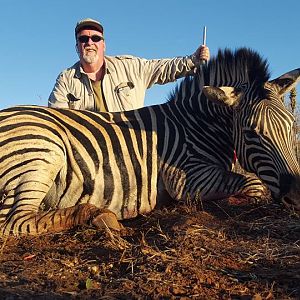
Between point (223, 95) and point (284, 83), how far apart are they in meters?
0.63

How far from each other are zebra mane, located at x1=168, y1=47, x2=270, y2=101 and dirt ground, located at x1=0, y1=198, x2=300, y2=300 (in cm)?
148

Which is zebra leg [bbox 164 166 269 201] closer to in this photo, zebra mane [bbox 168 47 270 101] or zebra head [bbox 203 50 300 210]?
zebra head [bbox 203 50 300 210]

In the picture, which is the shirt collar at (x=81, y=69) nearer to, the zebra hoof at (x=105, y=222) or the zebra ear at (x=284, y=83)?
the zebra ear at (x=284, y=83)

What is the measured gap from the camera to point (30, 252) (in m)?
2.78

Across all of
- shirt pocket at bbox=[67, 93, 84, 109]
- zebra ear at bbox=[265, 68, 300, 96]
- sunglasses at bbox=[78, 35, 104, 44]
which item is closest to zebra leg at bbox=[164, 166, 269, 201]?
zebra ear at bbox=[265, 68, 300, 96]

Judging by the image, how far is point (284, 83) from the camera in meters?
4.20

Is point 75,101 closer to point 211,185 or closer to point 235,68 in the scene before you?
point 235,68

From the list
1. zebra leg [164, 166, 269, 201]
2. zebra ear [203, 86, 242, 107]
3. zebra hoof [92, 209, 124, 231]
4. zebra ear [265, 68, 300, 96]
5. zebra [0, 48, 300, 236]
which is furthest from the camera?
zebra ear [265, 68, 300, 96]

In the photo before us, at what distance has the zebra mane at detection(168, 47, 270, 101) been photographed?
425 centimetres

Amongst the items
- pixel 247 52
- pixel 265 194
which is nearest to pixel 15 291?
pixel 265 194

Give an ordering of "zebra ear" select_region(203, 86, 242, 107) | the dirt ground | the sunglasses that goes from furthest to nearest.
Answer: the sunglasses → "zebra ear" select_region(203, 86, 242, 107) → the dirt ground

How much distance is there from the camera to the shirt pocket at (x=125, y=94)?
19.9 ft

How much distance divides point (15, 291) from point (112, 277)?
445 millimetres

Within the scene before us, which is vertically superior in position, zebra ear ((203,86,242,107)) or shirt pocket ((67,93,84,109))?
shirt pocket ((67,93,84,109))
